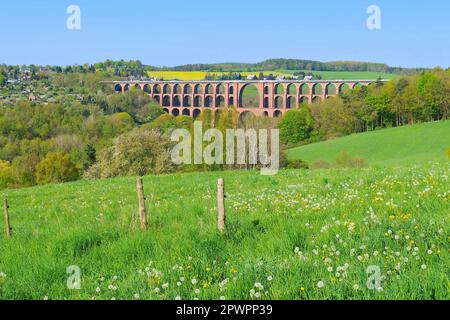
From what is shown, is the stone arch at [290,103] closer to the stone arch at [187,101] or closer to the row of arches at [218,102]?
the row of arches at [218,102]

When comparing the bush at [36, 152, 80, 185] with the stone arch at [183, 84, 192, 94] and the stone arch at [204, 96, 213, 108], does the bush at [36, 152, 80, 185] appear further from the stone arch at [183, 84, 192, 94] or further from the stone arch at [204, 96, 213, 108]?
the stone arch at [183, 84, 192, 94]

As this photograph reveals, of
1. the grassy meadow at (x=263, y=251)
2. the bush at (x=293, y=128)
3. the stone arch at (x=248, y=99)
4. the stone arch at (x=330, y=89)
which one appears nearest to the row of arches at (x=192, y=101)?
the stone arch at (x=248, y=99)

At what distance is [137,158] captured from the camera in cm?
4488

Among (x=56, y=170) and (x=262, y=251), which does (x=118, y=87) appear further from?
(x=262, y=251)

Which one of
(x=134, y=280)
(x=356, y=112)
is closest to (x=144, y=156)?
(x=134, y=280)

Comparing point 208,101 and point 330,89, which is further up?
point 330,89

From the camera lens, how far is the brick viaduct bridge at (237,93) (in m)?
141

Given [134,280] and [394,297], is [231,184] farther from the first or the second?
[394,297]

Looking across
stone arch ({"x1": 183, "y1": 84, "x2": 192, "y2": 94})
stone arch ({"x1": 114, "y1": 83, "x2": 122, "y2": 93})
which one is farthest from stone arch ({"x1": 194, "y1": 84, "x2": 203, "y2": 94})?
stone arch ({"x1": 114, "y1": 83, "x2": 122, "y2": 93})

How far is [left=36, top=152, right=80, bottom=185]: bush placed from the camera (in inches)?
2516

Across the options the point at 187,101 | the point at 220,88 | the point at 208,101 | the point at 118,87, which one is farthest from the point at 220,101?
the point at 118,87

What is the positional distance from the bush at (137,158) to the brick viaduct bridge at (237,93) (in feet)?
300

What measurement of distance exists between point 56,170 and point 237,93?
98.1m

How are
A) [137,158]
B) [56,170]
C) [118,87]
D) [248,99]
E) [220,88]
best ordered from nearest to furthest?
[137,158] < [56,170] < [220,88] < [248,99] < [118,87]
